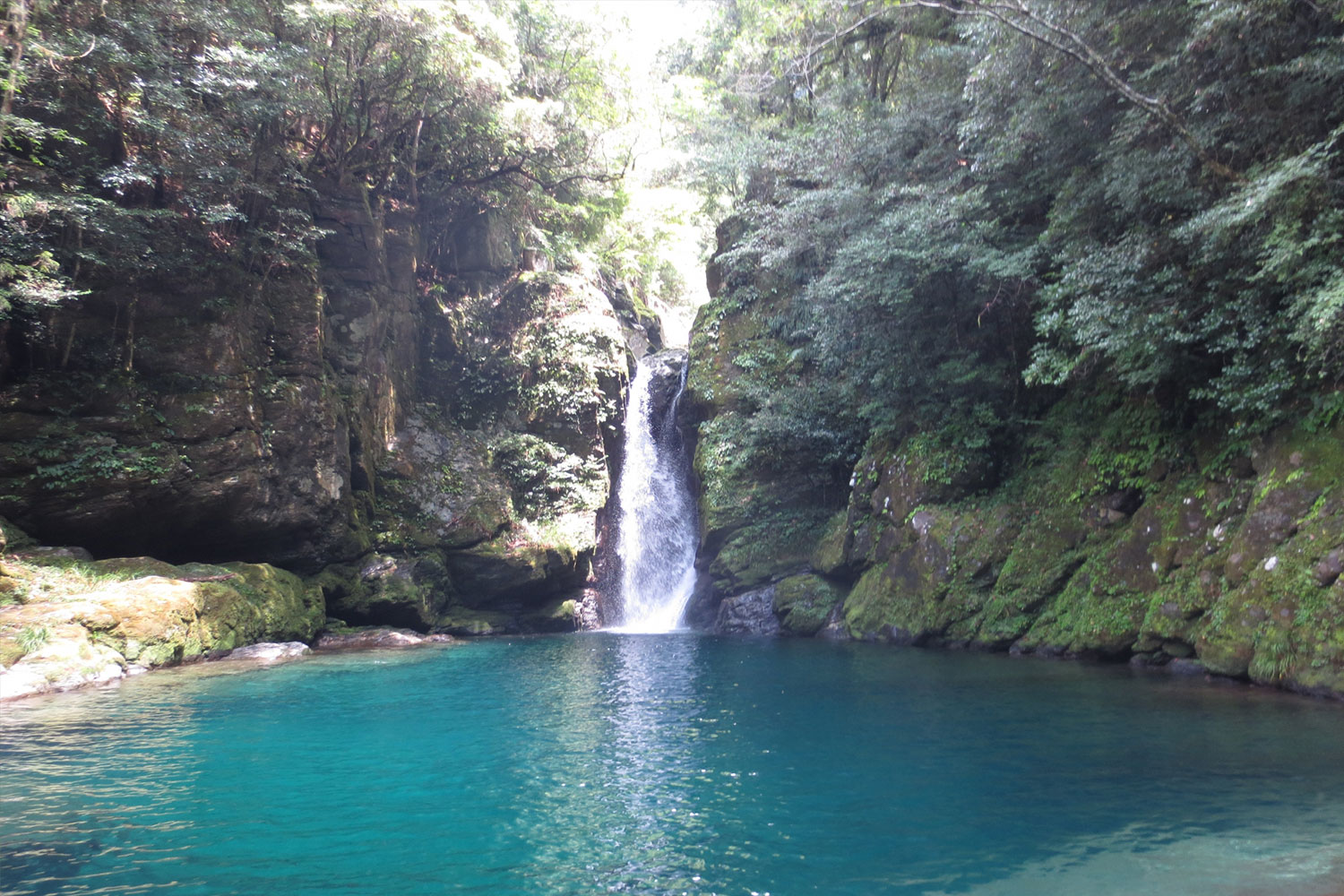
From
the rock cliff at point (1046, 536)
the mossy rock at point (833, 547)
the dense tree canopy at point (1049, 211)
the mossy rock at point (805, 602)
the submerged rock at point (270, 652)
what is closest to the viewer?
the dense tree canopy at point (1049, 211)

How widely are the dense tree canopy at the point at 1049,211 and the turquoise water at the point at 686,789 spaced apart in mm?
4588

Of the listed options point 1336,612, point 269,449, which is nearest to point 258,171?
point 269,449

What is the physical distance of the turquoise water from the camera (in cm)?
431

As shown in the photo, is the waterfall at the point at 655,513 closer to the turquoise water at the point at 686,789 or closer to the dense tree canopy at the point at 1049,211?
the dense tree canopy at the point at 1049,211

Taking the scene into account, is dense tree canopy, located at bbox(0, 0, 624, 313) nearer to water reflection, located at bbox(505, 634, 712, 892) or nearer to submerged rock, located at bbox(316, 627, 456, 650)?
submerged rock, located at bbox(316, 627, 456, 650)

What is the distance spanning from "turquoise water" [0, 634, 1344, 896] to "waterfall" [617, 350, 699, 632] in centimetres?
1065

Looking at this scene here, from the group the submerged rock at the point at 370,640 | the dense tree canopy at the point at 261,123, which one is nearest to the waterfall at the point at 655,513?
the submerged rock at the point at 370,640

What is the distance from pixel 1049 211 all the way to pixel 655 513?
1294 cm

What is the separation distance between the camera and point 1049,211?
12.8 meters

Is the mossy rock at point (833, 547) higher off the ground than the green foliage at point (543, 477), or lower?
lower

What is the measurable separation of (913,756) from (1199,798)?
2119 millimetres

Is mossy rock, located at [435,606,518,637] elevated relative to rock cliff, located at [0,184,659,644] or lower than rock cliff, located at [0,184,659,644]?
lower

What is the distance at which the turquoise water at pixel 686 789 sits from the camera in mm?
4312

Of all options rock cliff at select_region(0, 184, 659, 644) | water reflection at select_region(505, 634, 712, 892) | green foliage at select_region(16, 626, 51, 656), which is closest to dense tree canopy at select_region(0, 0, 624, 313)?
rock cliff at select_region(0, 184, 659, 644)
